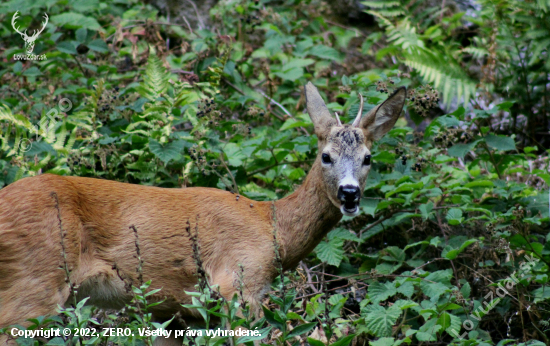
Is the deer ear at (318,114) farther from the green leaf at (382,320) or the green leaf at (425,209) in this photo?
the green leaf at (382,320)

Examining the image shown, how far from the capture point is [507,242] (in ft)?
16.7

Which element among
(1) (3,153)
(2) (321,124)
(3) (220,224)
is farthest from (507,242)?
(1) (3,153)

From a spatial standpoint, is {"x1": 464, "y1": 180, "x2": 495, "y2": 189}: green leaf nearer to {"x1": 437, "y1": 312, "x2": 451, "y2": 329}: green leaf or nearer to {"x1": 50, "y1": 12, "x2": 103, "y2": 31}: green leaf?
{"x1": 437, "y1": 312, "x2": 451, "y2": 329}: green leaf

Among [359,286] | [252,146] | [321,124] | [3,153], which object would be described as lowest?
[359,286]

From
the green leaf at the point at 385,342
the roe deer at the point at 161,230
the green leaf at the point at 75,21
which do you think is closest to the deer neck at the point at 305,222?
the roe deer at the point at 161,230

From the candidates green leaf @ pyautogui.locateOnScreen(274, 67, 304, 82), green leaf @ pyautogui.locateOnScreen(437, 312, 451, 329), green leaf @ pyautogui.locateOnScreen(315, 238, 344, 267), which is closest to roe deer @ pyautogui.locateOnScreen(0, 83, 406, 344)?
green leaf @ pyautogui.locateOnScreen(315, 238, 344, 267)

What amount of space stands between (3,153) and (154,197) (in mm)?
2155

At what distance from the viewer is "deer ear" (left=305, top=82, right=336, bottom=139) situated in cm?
509

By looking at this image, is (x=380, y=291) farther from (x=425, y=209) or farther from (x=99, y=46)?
(x=99, y=46)

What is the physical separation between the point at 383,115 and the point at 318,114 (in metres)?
0.52

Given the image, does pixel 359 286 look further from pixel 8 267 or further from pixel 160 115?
pixel 8 267

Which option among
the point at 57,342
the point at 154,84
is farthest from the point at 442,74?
the point at 57,342

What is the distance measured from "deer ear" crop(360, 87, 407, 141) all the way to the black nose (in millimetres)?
751

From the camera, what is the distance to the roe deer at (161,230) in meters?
4.12
